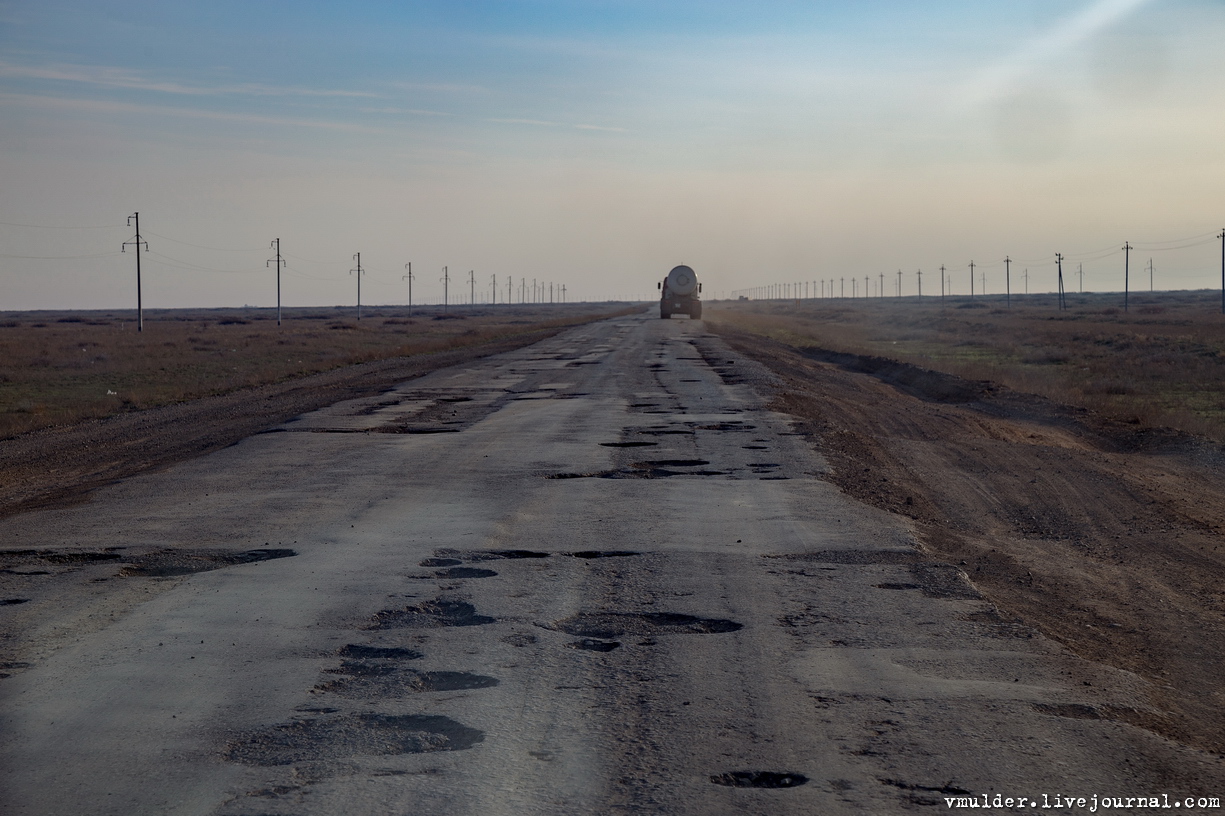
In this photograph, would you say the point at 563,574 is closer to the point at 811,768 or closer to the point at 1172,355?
the point at 811,768

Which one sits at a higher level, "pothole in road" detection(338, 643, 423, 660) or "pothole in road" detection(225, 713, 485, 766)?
"pothole in road" detection(338, 643, 423, 660)

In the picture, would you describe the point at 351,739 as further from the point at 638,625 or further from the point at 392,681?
the point at 638,625

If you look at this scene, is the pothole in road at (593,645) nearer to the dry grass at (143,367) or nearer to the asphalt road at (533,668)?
the asphalt road at (533,668)

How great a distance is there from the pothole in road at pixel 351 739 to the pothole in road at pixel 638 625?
1.38 m

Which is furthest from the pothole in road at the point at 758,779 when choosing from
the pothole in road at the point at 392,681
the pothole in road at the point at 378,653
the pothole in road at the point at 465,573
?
the pothole in road at the point at 465,573

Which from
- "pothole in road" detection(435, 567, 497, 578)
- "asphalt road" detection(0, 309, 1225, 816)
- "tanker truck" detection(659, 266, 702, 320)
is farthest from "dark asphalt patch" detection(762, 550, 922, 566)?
"tanker truck" detection(659, 266, 702, 320)

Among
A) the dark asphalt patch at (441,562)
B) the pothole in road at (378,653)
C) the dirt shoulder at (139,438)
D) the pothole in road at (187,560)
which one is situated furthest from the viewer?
the dirt shoulder at (139,438)

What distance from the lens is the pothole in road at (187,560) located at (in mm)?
6844

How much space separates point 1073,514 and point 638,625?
6.28m

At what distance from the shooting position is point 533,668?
16.2 ft

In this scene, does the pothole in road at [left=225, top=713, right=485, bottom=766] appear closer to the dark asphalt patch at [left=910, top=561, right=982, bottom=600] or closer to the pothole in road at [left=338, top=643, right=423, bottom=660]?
the pothole in road at [left=338, top=643, right=423, bottom=660]

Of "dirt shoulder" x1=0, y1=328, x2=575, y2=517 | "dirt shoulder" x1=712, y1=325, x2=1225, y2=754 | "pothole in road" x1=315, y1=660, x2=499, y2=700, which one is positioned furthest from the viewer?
"dirt shoulder" x1=0, y1=328, x2=575, y2=517

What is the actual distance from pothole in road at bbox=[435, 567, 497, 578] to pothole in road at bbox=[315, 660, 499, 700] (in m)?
1.72

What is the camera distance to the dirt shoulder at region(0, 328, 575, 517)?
10938 millimetres
